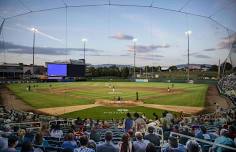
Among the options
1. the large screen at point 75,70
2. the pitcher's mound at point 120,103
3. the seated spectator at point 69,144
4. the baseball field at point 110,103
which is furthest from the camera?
the large screen at point 75,70

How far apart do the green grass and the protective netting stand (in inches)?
281

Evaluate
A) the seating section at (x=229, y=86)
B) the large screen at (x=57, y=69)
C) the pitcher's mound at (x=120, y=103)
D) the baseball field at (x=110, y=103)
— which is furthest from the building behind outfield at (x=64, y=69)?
the seating section at (x=229, y=86)

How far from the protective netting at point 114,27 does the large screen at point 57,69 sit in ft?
8.51

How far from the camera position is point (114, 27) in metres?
26.2

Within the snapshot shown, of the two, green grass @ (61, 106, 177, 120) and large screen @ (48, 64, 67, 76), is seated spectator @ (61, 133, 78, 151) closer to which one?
green grass @ (61, 106, 177, 120)

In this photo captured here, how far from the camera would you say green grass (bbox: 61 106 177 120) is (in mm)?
18894

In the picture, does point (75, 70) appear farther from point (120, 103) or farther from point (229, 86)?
point (229, 86)

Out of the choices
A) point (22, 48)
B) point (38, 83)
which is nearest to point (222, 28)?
point (22, 48)

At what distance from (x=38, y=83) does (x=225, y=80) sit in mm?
25543

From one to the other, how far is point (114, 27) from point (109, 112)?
388 inches

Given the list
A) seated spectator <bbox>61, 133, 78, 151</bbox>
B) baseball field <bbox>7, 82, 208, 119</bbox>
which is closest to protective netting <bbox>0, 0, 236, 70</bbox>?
baseball field <bbox>7, 82, 208, 119</bbox>

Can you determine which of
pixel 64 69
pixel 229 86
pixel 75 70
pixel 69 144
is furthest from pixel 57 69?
pixel 69 144

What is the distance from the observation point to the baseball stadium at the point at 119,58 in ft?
60.1

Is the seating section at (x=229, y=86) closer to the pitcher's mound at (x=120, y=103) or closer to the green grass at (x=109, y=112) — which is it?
the green grass at (x=109, y=112)
